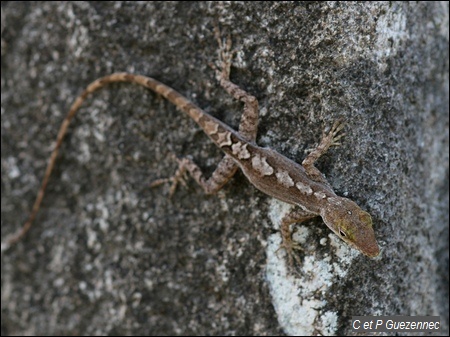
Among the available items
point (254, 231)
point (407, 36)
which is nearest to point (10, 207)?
point (254, 231)

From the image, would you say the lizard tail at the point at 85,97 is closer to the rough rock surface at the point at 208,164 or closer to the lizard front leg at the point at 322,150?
the rough rock surface at the point at 208,164

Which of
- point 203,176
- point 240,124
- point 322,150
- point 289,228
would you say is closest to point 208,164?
point 203,176

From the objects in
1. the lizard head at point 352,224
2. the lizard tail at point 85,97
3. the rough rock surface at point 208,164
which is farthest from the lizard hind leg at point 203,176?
the lizard head at point 352,224

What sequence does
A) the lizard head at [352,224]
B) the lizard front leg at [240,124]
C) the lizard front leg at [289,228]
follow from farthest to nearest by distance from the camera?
the lizard front leg at [240,124], the lizard front leg at [289,228], the lizard head at [352,224]

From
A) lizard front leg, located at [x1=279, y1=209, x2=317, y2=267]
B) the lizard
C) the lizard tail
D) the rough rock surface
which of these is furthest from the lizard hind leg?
lizard front leg, located at [x1=279, y1=209, x2=317, y2=267]

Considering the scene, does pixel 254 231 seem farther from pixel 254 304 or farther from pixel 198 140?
pixel 198 140

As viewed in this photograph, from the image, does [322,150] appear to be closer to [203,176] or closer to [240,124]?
[240,124]
